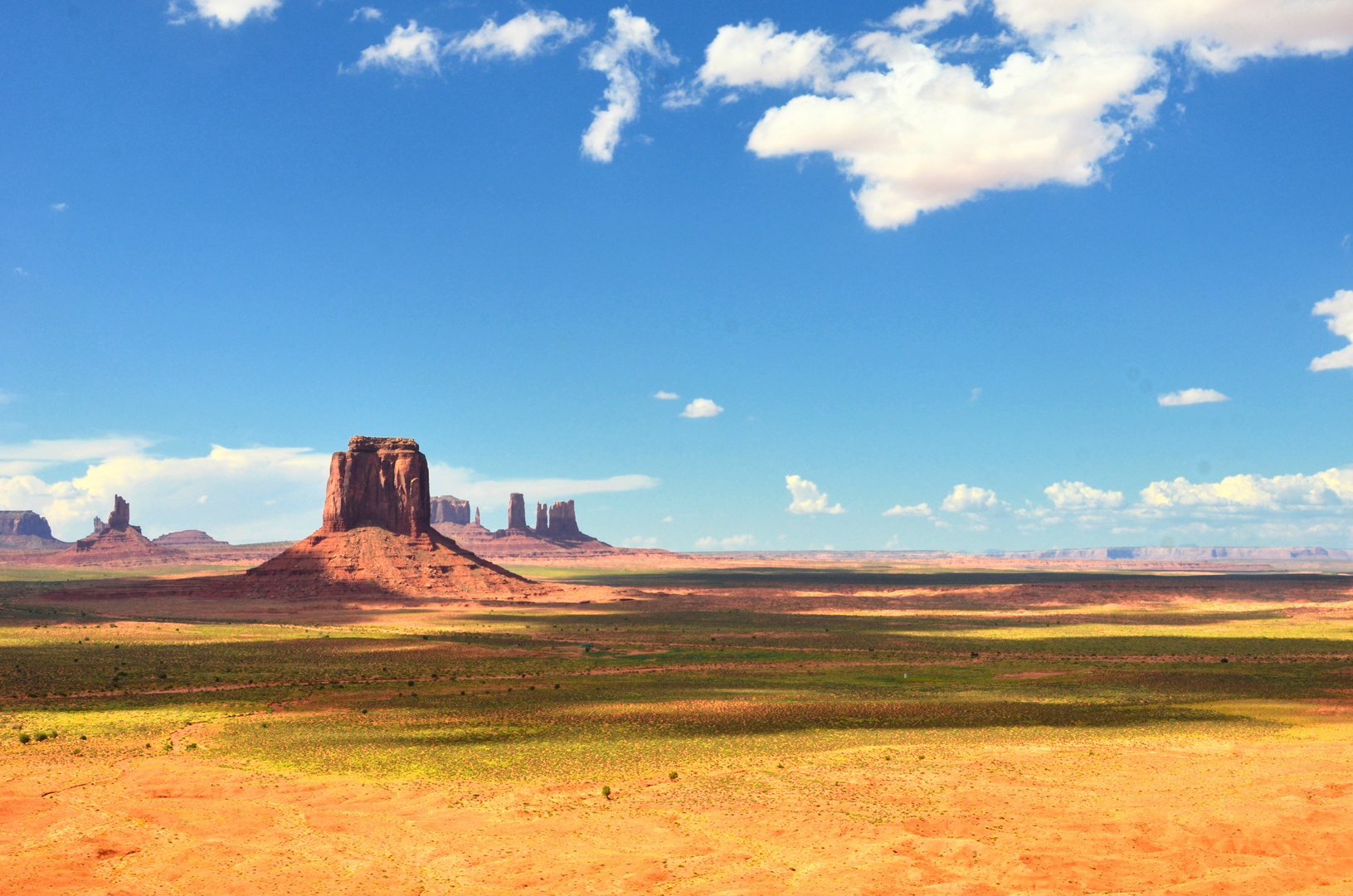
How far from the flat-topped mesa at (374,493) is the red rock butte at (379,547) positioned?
0.12m

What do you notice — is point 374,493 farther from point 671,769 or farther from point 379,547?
point 671,769

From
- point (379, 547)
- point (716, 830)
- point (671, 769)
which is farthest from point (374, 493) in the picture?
point (716, 830)

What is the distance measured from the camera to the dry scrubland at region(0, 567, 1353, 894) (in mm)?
20406

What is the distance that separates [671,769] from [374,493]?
119 metres

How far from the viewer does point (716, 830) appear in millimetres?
23172

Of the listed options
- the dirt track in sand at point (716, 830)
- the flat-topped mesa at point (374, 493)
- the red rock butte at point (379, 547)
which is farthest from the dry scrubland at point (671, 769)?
the flat-topped mesa at point (374, 493)

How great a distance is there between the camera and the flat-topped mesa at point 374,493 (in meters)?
139

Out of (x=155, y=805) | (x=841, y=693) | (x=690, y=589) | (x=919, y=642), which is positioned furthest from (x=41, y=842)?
(x=690, y=589)

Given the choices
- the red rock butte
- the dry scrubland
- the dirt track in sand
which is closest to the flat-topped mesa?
the red rock butte

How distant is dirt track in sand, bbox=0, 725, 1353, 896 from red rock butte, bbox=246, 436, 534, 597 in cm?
9983

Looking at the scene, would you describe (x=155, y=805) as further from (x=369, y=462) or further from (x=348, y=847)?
(x=369, y=462)

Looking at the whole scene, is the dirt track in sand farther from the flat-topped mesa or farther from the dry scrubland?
the flat-topped mesa

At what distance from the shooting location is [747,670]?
58.0 m

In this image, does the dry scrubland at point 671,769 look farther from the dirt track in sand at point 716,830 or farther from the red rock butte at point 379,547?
the red rock butte at point 379,547
